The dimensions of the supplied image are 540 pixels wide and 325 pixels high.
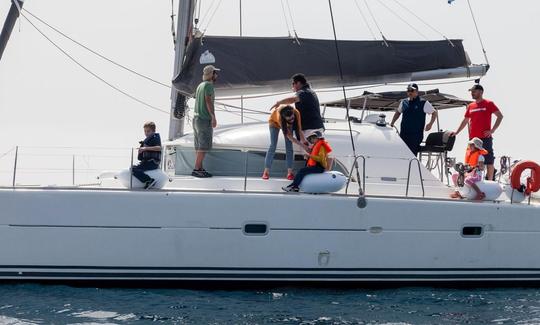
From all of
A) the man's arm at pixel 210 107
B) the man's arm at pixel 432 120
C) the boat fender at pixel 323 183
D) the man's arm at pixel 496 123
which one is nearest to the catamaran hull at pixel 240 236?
the boat fender at pixel 323 183

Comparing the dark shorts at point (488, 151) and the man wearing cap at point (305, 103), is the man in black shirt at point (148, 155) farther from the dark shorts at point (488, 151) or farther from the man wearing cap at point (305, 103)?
the dark shorts at point (488, 151)

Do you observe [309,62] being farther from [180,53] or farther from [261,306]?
[261,306]

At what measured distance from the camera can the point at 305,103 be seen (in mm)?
9500

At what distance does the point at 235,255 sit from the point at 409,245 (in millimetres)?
2081

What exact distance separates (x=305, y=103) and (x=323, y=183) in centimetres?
111

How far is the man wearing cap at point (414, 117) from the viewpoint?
34.1 ft

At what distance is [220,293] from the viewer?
8828mm

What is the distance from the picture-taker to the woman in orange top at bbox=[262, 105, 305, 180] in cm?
913

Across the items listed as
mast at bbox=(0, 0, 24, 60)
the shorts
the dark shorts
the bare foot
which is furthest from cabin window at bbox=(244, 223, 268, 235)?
mast at bbox=(0, 0, 24, 60)

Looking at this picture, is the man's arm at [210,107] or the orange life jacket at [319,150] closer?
the orange life jacket at [319,150]

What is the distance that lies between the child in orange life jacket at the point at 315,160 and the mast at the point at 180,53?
2485mm

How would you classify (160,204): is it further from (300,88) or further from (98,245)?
(300,88)

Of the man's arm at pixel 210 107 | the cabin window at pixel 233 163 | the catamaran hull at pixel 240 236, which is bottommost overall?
the catamaran hull at pixel 240 236

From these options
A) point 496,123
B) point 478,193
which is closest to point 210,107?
point 478,193
